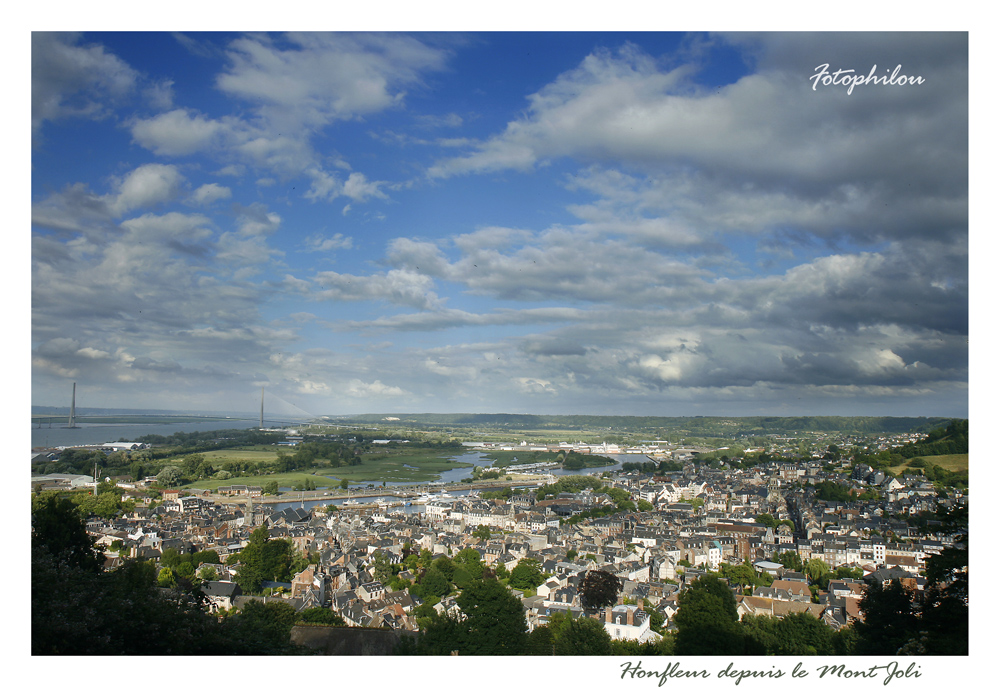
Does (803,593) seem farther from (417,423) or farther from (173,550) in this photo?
(417,423)

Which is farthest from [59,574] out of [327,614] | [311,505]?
[311,505]

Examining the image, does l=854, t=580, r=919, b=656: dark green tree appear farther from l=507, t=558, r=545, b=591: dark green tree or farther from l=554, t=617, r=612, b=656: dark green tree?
l=507, t=558, r=545, b=591: dark green tree

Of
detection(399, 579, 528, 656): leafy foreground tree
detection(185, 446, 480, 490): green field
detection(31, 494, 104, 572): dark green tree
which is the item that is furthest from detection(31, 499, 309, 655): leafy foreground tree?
detection(185, 446, 480, 490): green field

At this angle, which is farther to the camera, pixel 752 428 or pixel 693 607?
pixel 752 428

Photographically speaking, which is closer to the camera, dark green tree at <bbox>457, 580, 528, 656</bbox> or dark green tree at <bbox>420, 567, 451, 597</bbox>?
dark green tree at <bbox>457, 580, 528, 656</bbox>

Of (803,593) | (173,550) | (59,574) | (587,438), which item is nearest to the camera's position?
(59,574)

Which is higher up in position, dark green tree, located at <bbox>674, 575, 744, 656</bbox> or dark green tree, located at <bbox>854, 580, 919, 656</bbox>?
dark green tree, located at <bbox>854, 580, 919, 656</bbox>

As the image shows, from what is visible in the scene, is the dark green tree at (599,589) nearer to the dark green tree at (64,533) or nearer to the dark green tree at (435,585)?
the dark green tree at (435,585)

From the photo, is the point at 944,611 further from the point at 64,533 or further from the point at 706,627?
the point at 64,533
